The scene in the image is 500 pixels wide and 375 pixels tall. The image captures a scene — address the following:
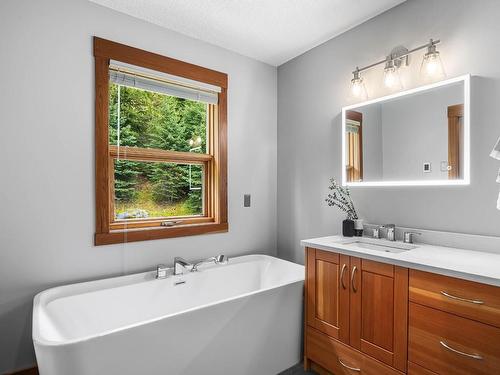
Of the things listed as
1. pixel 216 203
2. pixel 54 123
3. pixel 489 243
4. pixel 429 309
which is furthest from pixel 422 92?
pixel 54 123

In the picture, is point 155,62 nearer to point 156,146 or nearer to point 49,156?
point 156,146

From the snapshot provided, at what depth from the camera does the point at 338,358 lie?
1.84 meters

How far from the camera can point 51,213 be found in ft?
6.39

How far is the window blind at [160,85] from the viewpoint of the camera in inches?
87.3

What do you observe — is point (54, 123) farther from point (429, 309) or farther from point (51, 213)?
point (429, 309)

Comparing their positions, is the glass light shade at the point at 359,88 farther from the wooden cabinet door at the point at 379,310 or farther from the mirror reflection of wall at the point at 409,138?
the wooden cabinet door at the point at 379,310

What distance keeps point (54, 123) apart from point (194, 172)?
1.14m

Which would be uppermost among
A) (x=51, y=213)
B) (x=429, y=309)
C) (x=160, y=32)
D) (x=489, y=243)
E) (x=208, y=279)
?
(x=160, y=32)

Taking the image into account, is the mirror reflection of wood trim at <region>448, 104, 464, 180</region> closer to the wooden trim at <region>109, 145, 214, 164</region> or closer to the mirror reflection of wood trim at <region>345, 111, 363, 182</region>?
the mirror reflection of wood trim at <region>345, 111, 363, 182</region>

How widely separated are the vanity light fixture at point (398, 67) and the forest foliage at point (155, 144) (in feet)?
4.46

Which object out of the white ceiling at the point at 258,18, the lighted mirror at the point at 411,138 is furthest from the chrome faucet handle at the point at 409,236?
the white ceiling at the point at 258,18

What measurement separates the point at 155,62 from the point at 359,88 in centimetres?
159

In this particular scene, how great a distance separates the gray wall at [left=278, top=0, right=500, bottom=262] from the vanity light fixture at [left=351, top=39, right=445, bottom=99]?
5 cm

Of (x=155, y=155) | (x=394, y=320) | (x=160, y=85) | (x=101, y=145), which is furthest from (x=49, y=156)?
(x=394, y=320)
